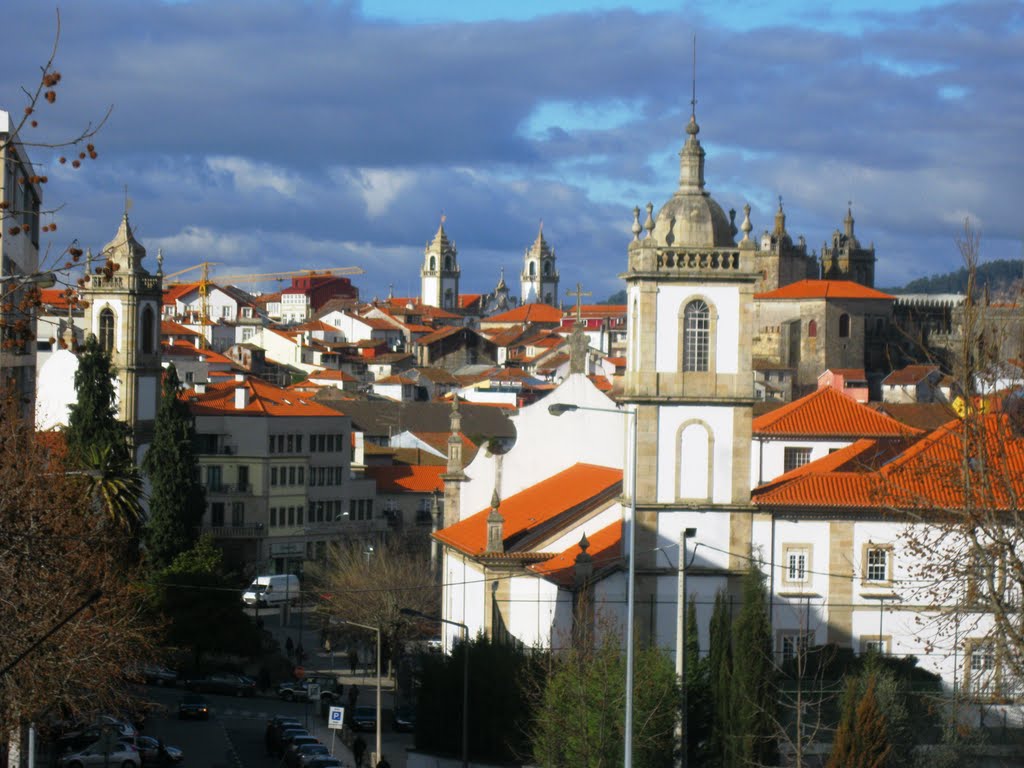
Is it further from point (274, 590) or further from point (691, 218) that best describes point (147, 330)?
point (691, 218)

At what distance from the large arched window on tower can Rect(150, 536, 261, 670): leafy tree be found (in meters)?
14.0

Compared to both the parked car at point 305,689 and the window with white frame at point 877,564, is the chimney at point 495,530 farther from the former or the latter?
the parked car at point 305,689

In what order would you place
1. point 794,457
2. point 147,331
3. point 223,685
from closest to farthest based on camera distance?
point 223,685 < point 794,457 < point 147,331

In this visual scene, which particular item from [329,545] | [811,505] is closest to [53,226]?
[811,505]

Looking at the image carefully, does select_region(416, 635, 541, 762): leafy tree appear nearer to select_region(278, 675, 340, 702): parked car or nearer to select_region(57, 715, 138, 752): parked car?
select_region(57, 715, 138, 752): parked car

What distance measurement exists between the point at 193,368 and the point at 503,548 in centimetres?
8038

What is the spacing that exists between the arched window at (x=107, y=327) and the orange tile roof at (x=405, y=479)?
2616 cm

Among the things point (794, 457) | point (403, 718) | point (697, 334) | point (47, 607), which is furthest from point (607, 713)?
point (794, 457)

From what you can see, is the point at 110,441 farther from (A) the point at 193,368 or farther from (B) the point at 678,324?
(A) the point at 193,368

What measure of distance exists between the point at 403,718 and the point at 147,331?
89.1 feet

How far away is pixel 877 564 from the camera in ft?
164

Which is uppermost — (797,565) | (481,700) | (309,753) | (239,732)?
(797,565)

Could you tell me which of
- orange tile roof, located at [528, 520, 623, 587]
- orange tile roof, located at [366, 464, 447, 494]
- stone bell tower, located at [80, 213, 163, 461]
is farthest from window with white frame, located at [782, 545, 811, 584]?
orange tile roof, located at [366, 464, 447, 494]

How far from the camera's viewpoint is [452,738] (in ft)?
160
